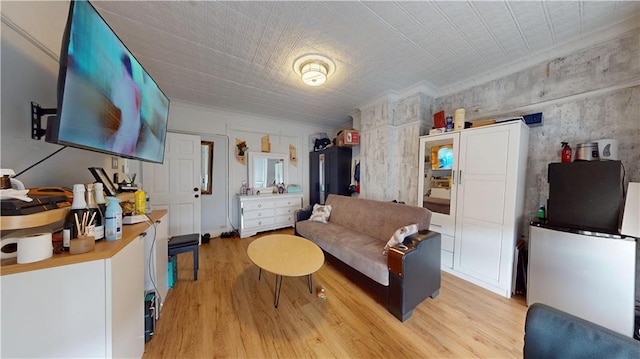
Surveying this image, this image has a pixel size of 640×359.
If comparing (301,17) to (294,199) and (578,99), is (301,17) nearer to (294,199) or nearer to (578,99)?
(578,99)

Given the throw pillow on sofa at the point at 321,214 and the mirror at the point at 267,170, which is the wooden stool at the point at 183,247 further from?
the mirror at the point at 267,170

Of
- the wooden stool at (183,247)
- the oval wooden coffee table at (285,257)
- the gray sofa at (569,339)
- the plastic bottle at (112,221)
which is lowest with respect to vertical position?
the wooden stool at (183,247)

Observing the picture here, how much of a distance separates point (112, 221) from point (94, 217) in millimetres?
77

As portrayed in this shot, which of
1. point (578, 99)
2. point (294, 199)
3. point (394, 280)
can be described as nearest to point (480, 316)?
point (394, 280)

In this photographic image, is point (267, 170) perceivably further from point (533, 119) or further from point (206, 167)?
point (533, 119)

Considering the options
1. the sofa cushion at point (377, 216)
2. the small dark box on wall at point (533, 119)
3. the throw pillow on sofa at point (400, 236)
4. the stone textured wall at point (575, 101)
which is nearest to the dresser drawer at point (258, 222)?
the sofa cushion at point (377, 216)

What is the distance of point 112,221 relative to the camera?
107 cm

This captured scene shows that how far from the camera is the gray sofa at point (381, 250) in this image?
174 centimetres

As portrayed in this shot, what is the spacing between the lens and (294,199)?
14.8ft

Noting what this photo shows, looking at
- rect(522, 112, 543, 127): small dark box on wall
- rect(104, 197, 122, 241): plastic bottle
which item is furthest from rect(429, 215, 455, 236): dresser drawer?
rect(104, 197, 122, 241): plastic bottle

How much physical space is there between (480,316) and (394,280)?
0.90m

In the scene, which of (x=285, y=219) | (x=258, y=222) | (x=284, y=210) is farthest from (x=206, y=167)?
(x=285, y=219)

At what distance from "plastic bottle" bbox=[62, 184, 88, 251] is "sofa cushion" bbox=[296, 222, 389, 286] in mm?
2023

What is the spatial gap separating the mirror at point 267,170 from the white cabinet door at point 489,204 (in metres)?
3.45
